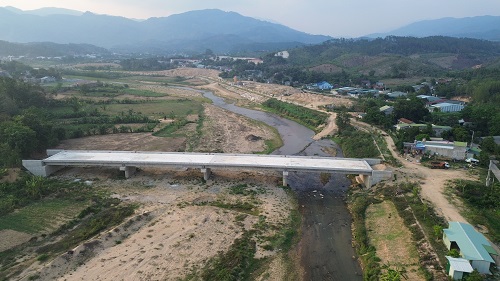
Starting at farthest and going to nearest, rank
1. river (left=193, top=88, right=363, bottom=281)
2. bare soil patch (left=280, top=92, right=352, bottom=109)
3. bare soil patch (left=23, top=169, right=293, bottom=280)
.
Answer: bare soil patch (left=280, top=92, right=352, bottom=109)
river (left=193, top=88, right=363, bottom=281)
bare soil patch (left=23, top=169, right=293, bottom=280)

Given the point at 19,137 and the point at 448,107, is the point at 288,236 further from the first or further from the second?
the point at 448,107

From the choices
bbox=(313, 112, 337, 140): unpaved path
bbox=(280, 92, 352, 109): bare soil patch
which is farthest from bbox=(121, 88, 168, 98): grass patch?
bbox=(313, 112, 337, 140): unpaved path

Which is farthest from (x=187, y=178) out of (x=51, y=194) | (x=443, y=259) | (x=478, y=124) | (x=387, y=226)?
(x=478, y=124)

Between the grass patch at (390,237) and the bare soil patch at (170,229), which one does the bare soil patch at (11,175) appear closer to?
the bare soil patch at (170,229)

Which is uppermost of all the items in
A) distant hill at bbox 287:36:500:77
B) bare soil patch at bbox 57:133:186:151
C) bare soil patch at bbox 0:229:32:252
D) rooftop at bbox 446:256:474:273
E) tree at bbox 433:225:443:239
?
distant hill at bbox 287:36:500:77

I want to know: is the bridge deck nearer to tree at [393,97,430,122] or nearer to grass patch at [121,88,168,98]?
tree at [393,97,430,122]

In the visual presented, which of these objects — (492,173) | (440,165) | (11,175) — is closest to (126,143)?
(11,175)
